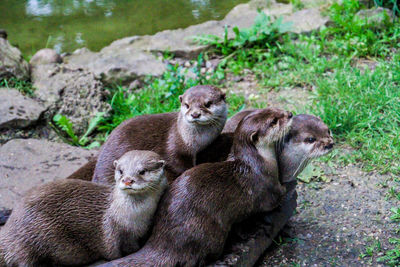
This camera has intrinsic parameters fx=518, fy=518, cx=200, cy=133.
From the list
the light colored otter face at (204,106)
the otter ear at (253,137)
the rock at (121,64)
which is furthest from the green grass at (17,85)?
the otter ear at (253,137)

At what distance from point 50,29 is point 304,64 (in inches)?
144

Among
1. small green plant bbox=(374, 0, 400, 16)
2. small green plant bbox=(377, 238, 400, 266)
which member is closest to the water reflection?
small green plant bbox=(374, 0, 400, 16)

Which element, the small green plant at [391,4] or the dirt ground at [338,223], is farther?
the small green plant at [391,4]

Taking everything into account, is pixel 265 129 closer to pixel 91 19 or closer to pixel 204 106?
pixel 204 106

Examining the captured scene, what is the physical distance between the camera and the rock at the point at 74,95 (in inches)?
176

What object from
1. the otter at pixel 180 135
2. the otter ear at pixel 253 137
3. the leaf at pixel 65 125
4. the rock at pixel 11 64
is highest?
the otter ear at pixel 253 137

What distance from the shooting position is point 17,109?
4.16 meters

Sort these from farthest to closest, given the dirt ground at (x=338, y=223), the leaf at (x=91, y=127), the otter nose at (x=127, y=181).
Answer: the leaf at (x=91, y=127)
the dirt ground at (x=338, y=223)
the otter nose at (x=127, y=181)

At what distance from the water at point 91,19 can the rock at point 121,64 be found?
0.90 m

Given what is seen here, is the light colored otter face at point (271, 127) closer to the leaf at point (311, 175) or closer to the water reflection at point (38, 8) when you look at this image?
the leaf at point (311, 175)

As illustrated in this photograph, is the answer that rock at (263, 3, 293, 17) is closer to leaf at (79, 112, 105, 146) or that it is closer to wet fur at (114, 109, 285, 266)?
leaf at (79, 112, 105, 146)

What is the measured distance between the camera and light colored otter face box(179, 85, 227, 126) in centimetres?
289

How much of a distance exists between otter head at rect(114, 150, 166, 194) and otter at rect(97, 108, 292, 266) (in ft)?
0.38

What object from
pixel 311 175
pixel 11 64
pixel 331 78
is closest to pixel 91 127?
pixel 11 64
